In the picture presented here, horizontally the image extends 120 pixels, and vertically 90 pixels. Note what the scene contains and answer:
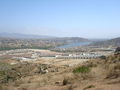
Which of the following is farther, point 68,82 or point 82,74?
point 82,74

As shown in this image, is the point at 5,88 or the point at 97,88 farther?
the point at 5,88

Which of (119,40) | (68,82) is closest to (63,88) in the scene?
(68,82)

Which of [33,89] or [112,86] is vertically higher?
[112,86]

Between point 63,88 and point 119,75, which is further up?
point 119,75

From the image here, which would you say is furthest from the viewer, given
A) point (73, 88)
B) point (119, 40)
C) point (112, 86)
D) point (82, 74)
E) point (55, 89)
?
point (119, 40)

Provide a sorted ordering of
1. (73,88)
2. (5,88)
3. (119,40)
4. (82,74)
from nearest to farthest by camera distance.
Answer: (73,88)
(5,88)
(82,74)
(119,40)

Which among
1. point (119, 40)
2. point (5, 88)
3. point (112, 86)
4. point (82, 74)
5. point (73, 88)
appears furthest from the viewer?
point (119, 40)

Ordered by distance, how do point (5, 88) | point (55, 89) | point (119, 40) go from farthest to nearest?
1. point (119, 40)
2. point (5, 88)
3. point (55, 89)

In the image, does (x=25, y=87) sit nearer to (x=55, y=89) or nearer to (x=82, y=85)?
(x=55, y=89)

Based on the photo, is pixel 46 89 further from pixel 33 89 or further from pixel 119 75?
pixel 119 75

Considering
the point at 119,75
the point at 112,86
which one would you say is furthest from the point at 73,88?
the point at 119,75
